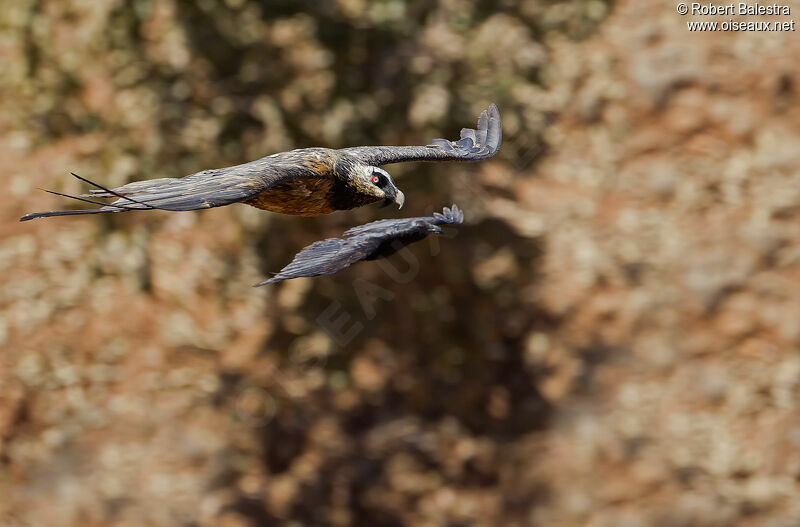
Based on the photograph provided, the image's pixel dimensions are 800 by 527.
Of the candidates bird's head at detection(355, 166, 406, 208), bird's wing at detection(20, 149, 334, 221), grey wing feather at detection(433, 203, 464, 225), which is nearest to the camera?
bird's wing at detection(20, 149, 334, 221)

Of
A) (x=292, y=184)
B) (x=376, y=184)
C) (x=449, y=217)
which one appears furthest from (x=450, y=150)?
(x=292, y=184)

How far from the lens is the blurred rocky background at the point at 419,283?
12.7 m

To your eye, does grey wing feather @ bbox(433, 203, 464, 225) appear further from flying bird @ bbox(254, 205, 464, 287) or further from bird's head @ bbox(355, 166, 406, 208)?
bird's head @ bbox(355, 166, 406, 208)

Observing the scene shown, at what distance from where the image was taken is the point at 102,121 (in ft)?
41.9

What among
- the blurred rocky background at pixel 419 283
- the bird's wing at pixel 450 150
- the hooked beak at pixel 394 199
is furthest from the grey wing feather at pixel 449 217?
the blurred rocky background at pixel 419 283

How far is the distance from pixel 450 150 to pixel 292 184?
199 centimetres

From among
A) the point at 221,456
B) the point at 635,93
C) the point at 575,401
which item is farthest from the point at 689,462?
the point at 221,456

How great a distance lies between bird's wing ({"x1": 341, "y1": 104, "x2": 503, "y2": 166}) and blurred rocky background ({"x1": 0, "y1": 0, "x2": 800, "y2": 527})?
5459mm

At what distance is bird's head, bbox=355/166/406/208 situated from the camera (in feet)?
17.3

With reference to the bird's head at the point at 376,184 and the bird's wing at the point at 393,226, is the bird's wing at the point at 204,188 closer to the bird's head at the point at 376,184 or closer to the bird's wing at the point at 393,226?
the bird's wing at the point at 393,226

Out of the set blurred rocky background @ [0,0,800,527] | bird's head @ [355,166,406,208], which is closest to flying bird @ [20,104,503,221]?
bird's head @ [355,166,406,208]

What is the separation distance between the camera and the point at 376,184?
17.5 feet

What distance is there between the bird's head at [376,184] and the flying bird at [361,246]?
0.31 metres

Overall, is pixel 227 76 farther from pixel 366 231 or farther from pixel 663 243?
pixel 366 231
